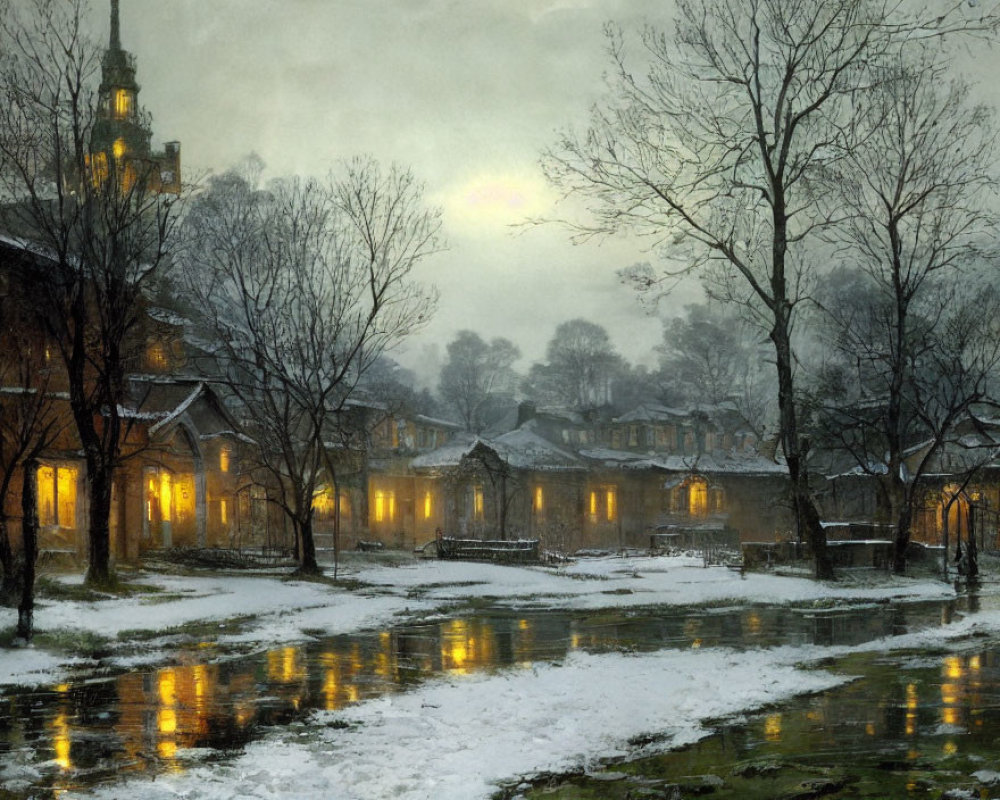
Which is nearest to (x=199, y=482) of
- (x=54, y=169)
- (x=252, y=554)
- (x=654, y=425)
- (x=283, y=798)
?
(x=252, y=554)

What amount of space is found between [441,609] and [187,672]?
9.73 m

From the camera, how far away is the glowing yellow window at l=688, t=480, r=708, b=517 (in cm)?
6569

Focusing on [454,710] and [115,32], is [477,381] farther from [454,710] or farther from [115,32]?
[454,710]

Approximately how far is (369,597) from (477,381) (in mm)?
81663

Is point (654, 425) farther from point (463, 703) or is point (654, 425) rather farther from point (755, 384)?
point (463, 703)

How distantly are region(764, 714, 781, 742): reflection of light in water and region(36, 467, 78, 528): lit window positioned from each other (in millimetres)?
28715

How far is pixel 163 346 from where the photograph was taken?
4203cm

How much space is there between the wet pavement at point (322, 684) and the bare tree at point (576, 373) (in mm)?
84264

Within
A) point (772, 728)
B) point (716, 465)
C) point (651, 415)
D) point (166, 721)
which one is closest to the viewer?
point (772, 728)

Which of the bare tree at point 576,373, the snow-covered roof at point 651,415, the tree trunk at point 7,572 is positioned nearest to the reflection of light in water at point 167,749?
the tree trunk at point 7,572

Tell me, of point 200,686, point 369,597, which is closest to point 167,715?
point 200,686

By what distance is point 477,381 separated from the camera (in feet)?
351

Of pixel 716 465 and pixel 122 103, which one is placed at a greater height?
pixel 122 103

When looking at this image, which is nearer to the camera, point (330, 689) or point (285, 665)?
point (330, 689)
